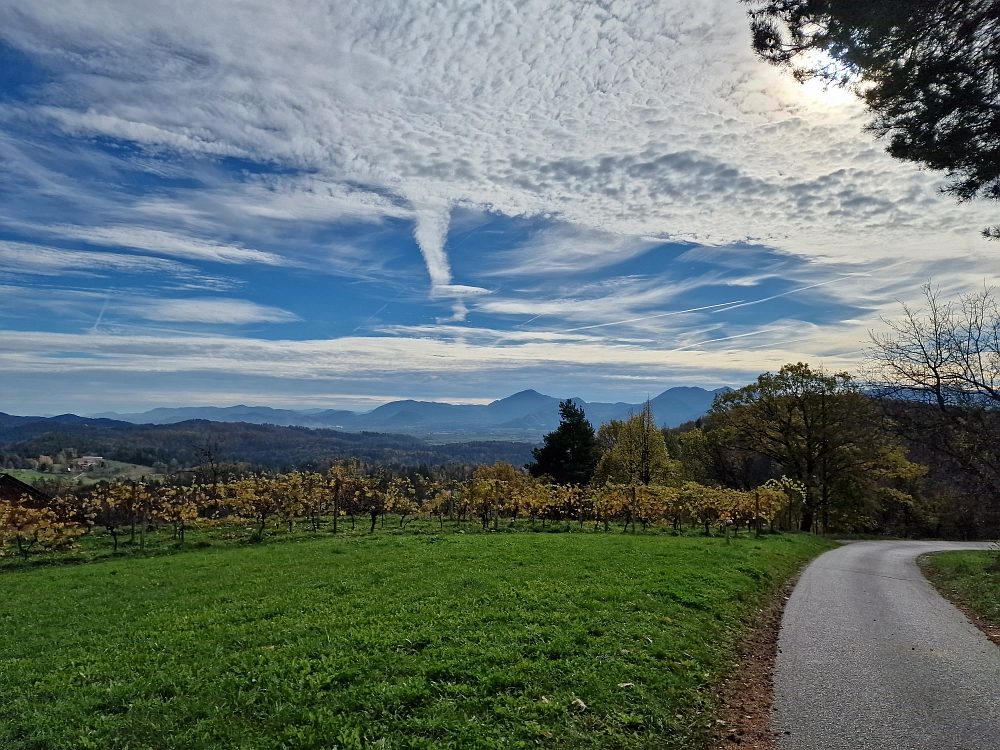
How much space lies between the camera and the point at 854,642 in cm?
793

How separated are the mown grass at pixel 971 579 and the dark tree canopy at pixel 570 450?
73.1 feet

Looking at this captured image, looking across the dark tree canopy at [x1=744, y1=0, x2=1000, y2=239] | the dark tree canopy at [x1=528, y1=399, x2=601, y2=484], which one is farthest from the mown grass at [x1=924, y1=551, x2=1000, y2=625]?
the dark tree canopy at [x1=528, y1=399, x2=601, y2=484]

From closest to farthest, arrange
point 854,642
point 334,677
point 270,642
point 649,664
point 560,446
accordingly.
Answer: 1. point 334,677
2. point 649,664
3. point 270,642
4. point 854,642
5. point 560,446

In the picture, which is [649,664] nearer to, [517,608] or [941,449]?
[517,608]

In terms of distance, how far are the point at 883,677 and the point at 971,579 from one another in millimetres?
10775

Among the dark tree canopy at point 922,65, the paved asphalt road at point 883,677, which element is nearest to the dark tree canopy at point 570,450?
the paved asphalt road at point 883,677

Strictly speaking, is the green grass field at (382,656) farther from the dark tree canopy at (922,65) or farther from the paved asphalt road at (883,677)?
the dark tree canopy at (922,65)

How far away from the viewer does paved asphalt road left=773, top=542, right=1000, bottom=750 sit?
16.5 feet

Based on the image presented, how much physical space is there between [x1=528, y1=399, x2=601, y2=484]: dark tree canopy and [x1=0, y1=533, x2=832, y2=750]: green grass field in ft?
88.7

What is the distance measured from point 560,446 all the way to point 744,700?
1360 inches

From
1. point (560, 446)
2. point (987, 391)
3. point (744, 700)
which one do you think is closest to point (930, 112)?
point (987, 391)

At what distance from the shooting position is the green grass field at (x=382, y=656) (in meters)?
4.80

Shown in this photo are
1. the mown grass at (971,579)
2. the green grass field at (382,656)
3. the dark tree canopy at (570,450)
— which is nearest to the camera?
the green grass field at (382,656)

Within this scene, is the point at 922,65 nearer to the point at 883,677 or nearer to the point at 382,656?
the point at 883,677
